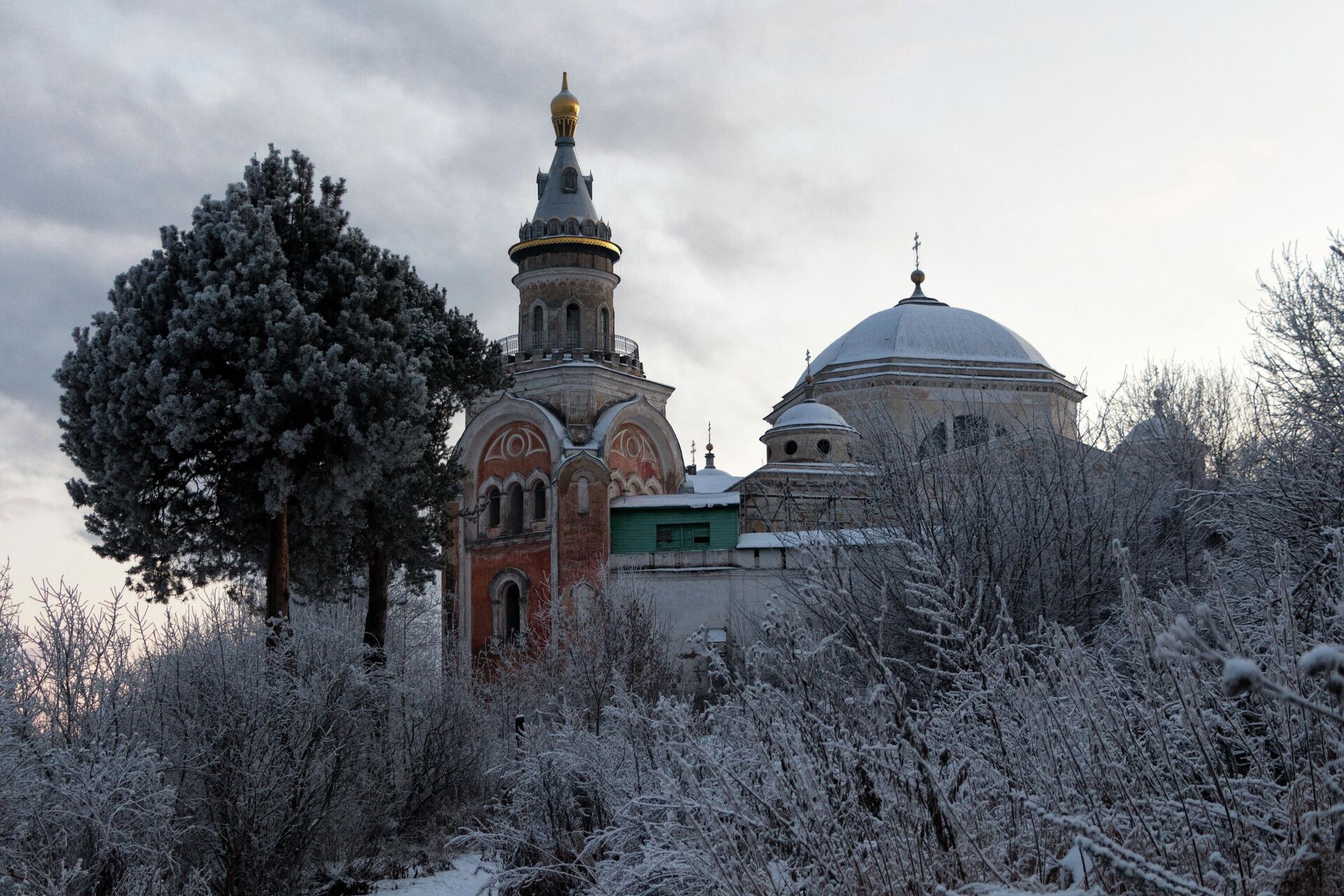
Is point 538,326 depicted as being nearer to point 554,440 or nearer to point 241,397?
point 554,440

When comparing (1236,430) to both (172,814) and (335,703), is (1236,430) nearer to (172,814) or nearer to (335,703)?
(335,703)

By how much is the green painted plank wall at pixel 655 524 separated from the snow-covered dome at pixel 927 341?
8.02 meters

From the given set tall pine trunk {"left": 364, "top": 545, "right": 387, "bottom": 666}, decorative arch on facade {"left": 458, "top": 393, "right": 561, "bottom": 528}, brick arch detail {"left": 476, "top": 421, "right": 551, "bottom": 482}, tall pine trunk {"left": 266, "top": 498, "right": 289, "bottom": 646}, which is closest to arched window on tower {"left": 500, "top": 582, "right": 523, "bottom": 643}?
decorative arch on facade {"left": 458, "top": 393, "right": 561, "bottom": 528}

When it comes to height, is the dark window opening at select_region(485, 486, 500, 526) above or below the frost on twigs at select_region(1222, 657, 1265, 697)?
above

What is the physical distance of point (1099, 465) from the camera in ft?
50.9

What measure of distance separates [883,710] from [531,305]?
2903 centimetres

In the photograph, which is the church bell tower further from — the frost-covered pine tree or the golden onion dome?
the frost-covered pine tree

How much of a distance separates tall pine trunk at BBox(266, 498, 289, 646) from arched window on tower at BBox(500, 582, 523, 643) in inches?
629

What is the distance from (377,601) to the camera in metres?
16.7

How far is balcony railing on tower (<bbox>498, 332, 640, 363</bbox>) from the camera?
31.4 metres

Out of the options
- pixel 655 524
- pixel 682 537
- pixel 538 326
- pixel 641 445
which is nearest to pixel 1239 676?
pixel 682 537

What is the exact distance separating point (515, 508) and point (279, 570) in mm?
16914

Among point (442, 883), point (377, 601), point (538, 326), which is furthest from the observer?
point (538, 326)

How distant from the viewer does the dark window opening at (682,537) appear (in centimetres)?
2720
